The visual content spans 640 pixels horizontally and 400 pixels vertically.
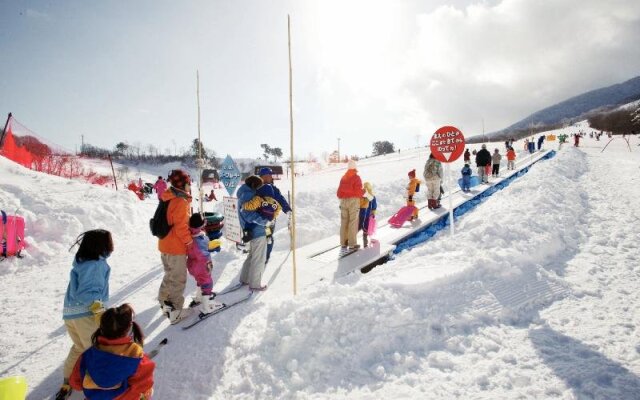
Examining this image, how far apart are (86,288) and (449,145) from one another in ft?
24.8

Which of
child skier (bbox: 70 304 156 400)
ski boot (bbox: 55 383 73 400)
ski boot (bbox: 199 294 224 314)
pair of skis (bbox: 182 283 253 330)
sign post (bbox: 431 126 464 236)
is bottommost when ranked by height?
ski boot (bbox: 55 383 73 400)

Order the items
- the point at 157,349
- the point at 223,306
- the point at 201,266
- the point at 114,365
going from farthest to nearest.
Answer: the point at 223,306 → the point at 201,266 → the point at 157,349 → the point at 114,365

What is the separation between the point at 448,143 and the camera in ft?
24.8

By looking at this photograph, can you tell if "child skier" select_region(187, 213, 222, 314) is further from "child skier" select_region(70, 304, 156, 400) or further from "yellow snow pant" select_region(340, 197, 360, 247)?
"yellow snow pant" select_region(340, 197, 360, 247)

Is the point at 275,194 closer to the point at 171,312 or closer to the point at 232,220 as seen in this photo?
the point at 171,312

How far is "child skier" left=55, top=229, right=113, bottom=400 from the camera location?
292cm

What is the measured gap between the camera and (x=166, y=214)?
4.00 meters

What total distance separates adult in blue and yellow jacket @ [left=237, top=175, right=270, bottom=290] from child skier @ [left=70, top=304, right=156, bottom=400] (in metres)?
2.59

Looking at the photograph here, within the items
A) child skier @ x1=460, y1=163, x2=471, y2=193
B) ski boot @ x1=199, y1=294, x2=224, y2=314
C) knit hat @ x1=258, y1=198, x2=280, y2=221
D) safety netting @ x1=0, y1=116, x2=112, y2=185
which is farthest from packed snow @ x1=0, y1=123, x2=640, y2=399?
safety netting @ x1=0, y1=116, x2=112, y2=185

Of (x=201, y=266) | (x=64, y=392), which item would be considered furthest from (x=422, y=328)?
(x=64, y=392)

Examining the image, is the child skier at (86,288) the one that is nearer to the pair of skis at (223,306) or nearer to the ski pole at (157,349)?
the ski pole at (157,349)

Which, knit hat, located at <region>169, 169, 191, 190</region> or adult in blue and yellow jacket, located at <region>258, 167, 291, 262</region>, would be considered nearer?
knit hat, located at <region>169, 169, 191, 190</region>

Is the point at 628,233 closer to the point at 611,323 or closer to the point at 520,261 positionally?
the point at 520,261

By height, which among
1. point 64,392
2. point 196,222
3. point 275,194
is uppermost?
point 275,194
